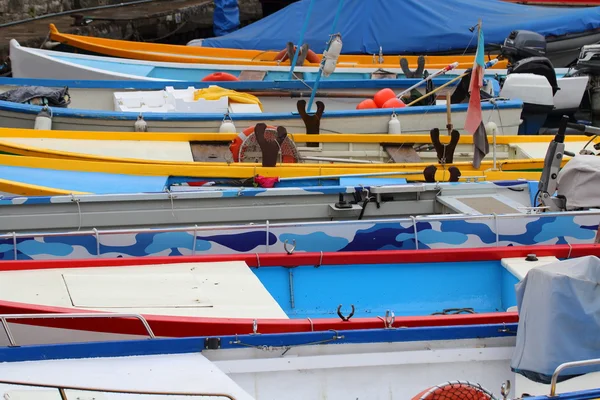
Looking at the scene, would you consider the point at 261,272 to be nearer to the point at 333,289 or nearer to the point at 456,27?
the point at 333,289

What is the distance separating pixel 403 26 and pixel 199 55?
352 cm

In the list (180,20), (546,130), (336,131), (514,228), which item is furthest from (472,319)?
(180,20)

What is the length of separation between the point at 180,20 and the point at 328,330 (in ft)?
51.3

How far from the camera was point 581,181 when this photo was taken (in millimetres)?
5621

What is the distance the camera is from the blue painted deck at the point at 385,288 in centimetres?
492

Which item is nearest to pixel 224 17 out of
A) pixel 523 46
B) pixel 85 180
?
pixel 523 46

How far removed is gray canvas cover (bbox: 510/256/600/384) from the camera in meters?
3.67

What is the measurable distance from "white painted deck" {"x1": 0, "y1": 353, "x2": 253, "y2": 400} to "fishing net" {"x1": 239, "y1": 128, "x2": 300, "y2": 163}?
12.9ft

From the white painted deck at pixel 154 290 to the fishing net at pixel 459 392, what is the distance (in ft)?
3.85

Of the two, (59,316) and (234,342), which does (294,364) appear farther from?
(59,316)

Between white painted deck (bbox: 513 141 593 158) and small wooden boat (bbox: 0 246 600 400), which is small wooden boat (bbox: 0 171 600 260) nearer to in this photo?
small wooden boat (bbox: 0 246 600 400)

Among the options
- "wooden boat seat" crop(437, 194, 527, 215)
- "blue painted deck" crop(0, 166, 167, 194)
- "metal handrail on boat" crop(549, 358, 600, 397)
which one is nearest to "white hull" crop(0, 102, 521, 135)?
"blue painted deck" crop(0, 166, 167, 194)

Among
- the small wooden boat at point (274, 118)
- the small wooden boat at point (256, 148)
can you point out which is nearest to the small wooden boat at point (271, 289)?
the small wooden boat at point (256, 148)

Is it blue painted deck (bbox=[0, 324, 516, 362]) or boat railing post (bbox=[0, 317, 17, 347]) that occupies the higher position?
boat railing post (bbox=[0, 317, 17, 347])
